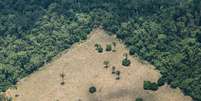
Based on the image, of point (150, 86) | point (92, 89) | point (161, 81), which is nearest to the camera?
point (150, 86)

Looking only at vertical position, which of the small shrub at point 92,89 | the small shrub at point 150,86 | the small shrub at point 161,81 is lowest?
the small shrub at point 92,89

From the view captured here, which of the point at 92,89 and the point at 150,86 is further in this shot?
the point at 92,89

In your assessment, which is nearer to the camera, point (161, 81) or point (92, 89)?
point (161, 81)

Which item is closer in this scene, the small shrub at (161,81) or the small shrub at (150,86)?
the small shrub at (150,86)

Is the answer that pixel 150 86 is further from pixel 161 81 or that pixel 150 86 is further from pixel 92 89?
pixel 92 89

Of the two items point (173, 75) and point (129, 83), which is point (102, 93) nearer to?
point (129, 83)

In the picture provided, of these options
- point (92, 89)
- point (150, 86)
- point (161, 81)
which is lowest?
point (92, 89)

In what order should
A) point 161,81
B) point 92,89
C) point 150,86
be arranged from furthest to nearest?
point 92,89
point 161,81
point 150,86

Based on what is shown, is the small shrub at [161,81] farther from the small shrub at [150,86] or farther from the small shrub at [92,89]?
the small shrub at [92,89]

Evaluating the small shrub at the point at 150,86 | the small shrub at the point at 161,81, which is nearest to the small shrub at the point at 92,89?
the small shrub at the point at 150,86

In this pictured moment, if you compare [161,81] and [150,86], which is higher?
[161,81]

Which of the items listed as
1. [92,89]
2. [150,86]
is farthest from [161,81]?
[92,89]
